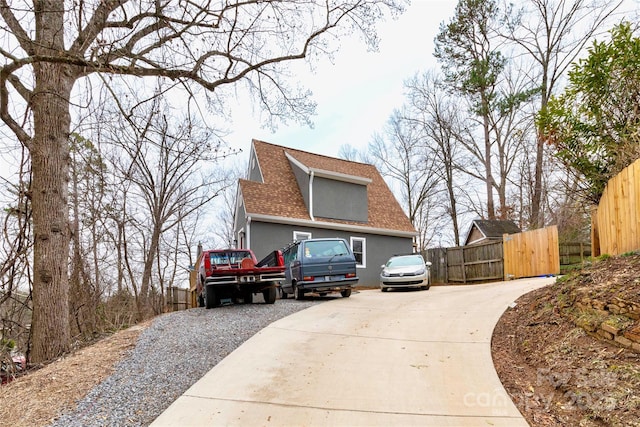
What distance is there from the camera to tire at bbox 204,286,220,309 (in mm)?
9961

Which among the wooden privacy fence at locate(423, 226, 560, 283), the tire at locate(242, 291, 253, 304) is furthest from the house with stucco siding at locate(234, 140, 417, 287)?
the tire at locate(242, 291, 253, 304)

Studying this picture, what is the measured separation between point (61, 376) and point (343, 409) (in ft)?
11.6

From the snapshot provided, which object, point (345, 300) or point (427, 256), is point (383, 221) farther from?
point (345, 300)

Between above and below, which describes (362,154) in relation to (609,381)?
above

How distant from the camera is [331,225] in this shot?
16891 millimetres

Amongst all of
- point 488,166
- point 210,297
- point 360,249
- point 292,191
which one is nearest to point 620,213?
point 210,297

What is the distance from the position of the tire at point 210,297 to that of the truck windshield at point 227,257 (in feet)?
4.16

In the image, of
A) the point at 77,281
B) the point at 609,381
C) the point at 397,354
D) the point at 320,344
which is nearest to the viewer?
the point at 609,381

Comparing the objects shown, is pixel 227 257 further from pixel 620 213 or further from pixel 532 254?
pixel 532 254

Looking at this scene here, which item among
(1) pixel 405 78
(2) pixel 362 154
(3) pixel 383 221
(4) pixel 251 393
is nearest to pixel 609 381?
(4) pixel 251 393

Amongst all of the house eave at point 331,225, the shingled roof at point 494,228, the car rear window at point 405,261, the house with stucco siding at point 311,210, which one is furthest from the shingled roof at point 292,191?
the shingled roof at point 494,228

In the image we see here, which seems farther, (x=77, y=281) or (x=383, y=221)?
(x=383, y=221)

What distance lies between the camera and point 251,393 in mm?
3990

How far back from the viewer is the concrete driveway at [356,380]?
3479 millimetres
